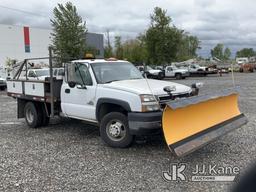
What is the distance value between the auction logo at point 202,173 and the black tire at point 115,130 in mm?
1170

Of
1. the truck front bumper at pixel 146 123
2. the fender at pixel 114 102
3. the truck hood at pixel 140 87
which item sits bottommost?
the truck front bumper at pixel 146 123

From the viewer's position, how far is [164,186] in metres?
4.68

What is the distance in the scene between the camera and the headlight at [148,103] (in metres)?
6.00

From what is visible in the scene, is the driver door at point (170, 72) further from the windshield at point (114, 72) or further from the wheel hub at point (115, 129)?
the wheel hub at point (115, 129)

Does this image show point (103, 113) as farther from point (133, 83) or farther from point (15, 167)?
point (15, 167)

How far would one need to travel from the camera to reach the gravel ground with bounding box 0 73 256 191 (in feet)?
15.6

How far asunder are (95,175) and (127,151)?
1.32 metres

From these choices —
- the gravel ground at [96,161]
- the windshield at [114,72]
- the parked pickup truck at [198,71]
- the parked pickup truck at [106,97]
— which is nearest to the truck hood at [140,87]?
the parked pickup truck at [106,97]

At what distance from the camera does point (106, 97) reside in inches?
261

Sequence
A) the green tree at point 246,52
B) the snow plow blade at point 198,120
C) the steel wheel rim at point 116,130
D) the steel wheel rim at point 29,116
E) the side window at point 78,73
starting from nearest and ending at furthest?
1. the snow plow blade at point 198,120
2. the steel wheel rim at point 116,130
3. the side window at point 78,73
4. the steel wheel rim at point 29,116
5. the green tree at point 246,52

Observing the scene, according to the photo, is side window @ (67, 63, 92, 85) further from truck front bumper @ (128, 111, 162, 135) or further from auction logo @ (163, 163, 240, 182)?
auction logo @ (163, 163, 240, 182)

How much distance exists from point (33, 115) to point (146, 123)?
13.9 ft

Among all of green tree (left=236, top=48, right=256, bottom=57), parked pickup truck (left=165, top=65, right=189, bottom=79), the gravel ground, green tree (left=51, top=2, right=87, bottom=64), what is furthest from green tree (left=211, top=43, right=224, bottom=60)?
the gravel ground

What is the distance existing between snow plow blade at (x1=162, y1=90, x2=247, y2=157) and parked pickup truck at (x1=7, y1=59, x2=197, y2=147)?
0.48 m
